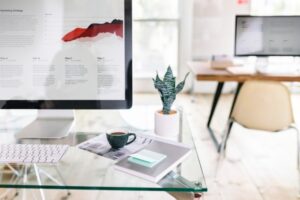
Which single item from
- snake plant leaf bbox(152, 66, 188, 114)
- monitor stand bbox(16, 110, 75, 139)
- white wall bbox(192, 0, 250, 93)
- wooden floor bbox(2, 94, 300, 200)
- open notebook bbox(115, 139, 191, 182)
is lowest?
wooden floor bbox(2, 94, 300, 200)

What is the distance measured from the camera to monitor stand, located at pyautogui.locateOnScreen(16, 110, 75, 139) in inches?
48.8

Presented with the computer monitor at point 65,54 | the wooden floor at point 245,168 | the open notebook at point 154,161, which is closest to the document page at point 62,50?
the computer monitor at point 65,54

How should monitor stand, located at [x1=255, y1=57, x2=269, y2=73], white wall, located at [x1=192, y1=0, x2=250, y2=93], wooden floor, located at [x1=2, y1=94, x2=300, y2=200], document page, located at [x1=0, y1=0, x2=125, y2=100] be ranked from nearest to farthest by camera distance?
document page, located at [x1=0, y1=0, x2=125, y2=100] → wooden floor, located at [x1=2, y1=94, x2=300, y2=200] → monitor stand, located at [x1=255, y1=57, x2=269, y2=73] → white wall, located at [x1=192, y1=0, x2=250, y2=93]

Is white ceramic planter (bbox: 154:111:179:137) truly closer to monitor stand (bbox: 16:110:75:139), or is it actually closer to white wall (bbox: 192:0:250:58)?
monitor stand (bbox: 16:110:75:139)

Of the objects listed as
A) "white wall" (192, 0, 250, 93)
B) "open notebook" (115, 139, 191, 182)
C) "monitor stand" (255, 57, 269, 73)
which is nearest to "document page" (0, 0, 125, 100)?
"open notebook" (115, 139, 191, 182)

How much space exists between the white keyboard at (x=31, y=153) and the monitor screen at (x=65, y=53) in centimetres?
16

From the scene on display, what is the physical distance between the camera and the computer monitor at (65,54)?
1168mm

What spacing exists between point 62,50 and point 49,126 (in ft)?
1.04

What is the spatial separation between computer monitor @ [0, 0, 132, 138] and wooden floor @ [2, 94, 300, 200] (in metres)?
1.02

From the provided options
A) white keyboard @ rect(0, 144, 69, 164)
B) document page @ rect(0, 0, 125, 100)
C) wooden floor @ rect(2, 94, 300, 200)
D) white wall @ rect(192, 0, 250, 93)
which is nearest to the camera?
white keyboard @ rect(0, 144, 69, 164)

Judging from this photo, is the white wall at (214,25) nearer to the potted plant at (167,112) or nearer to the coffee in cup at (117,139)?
the potted plant at (167,112)

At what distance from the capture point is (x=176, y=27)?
4.82 metres

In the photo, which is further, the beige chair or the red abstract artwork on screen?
the beige chair

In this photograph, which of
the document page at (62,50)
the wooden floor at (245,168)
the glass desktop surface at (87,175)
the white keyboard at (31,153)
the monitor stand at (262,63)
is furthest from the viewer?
the monitor stand at (262,63)
